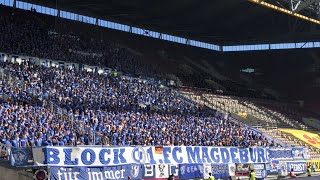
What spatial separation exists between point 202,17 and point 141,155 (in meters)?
35.3

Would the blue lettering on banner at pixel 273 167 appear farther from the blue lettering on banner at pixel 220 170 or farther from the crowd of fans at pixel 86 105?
the blue lettering on banner at pixel 220 170

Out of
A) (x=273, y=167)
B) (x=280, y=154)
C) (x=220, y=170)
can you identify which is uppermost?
(x=280, y=154)

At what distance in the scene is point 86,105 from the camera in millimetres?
34156

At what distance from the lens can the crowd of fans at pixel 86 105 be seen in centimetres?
2693

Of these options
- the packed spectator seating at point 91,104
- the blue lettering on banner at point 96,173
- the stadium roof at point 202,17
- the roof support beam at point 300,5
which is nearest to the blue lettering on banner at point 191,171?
the packed spectator seating at point 91,104

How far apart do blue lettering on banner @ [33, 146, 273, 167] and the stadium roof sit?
22287mm

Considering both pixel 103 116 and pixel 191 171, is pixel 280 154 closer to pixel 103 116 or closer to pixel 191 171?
pixel 191 171

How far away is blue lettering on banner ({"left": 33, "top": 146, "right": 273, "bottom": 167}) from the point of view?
869 inches

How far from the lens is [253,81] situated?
72.4m

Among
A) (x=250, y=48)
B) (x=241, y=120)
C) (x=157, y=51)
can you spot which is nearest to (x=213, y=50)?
(x=250, y=48)

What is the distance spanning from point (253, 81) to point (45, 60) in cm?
3889

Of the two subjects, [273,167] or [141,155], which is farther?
[273,167]

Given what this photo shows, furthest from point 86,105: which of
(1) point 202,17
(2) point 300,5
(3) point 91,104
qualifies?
(1) point 202,17

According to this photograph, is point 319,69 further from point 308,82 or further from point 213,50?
point 213,50
